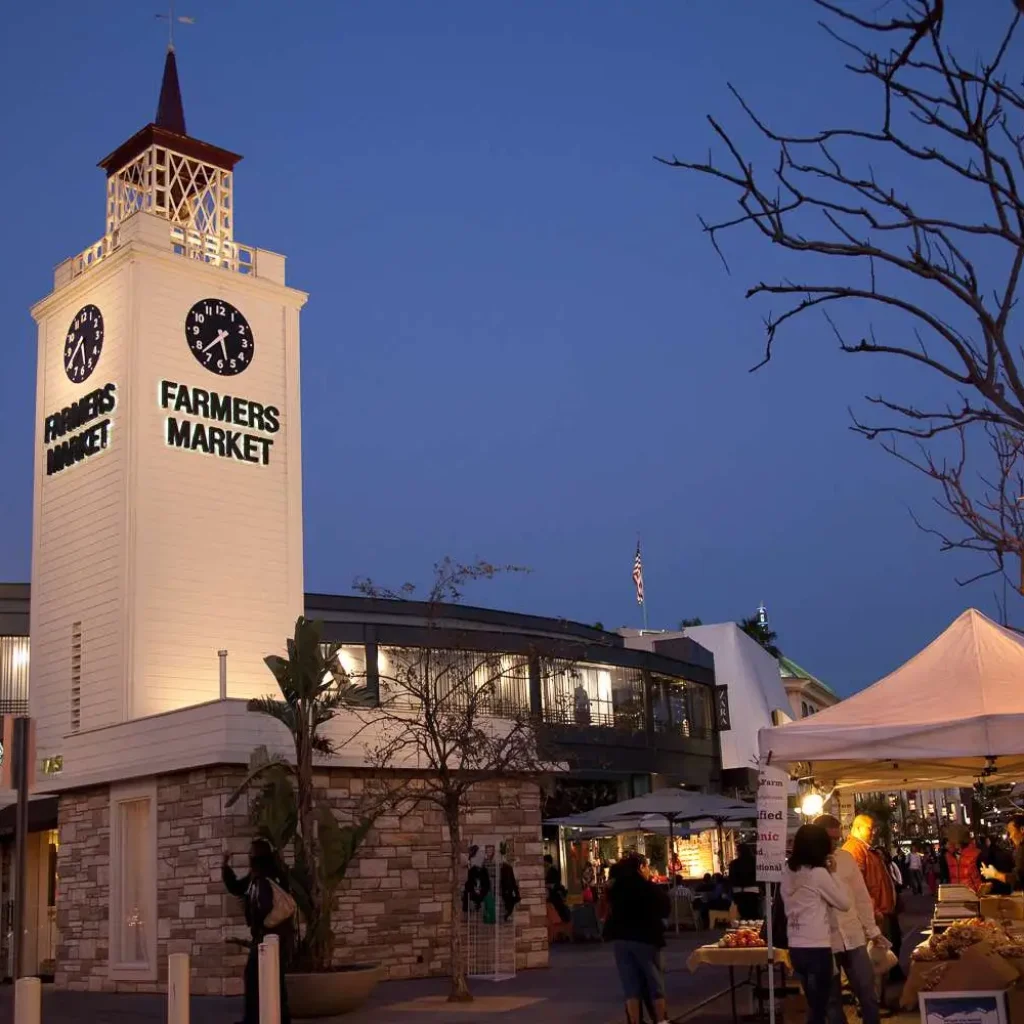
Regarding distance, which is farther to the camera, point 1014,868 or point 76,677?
point 76,677

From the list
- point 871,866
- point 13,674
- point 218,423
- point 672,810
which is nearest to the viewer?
point 871,866

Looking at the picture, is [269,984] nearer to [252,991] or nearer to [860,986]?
[252,991]

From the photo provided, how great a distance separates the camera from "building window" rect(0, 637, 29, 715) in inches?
1251

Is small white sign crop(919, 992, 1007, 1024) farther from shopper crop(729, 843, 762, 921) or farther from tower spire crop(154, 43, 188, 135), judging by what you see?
tower spire crop(154, 43, 188, 135)

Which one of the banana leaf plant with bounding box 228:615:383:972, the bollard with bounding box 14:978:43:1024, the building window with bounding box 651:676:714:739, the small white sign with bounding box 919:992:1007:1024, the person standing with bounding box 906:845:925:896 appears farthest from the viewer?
the building window with bounding box 651:676:714:739

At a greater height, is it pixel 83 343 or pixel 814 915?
pixel 83 343

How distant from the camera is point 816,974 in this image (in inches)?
400

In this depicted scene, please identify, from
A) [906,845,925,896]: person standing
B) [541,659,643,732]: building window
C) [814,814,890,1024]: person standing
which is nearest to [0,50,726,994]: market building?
[814,814,890,1024]: person standing

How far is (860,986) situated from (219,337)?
18.2 m

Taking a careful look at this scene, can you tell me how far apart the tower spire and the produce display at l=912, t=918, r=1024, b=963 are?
21.4 meters

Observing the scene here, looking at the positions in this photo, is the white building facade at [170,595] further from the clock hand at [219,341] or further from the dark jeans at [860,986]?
the dark jeans at [860,986]

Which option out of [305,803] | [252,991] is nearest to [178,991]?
[252,991]

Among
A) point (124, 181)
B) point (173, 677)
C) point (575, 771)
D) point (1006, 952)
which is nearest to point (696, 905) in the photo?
point (575, 771)

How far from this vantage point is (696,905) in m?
32.3
